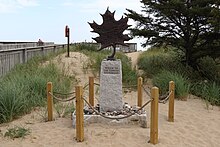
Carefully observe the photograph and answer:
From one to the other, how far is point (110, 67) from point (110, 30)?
35.8 inches

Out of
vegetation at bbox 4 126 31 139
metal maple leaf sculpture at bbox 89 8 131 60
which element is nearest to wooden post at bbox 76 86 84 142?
vegetation at bbox 4 126 31 139

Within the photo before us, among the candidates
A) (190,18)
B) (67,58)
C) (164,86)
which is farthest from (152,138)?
(67,58)

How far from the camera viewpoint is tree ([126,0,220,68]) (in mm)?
13234

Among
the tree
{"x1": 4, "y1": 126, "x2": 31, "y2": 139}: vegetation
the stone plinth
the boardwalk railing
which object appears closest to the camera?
{"x1": 4, "y1": 126, "x2": 31, "y2": 139}: vegetation

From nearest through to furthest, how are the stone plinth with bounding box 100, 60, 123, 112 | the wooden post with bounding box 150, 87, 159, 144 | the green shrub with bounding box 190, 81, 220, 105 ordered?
1. the wooden post with bounding box 150, 87, 159, 144
2. the stone plinth with bounding box 100, 60, 123, 112
3. the green shrub with bounding box 190, 81, 220, 105

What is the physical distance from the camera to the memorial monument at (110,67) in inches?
303

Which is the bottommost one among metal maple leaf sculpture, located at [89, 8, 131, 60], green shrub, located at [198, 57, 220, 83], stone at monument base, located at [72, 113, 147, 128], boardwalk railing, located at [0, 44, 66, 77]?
stone at monument base, located at [72, 113, 147, 128]

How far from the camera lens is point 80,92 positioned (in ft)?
20.7

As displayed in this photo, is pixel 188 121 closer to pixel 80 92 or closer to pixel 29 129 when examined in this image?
pixel 80 92

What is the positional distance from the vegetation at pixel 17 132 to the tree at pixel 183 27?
833cm

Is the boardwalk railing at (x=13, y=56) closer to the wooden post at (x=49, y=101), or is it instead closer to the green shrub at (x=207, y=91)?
the wooden post at (x=49, y=101)

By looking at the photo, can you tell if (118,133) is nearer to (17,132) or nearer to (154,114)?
(154,114)

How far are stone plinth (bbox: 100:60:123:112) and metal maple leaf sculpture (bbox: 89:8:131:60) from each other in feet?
1.28

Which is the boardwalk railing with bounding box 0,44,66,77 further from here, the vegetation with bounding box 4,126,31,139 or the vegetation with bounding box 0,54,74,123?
the vegetation with bounding box 4,126,31,139
